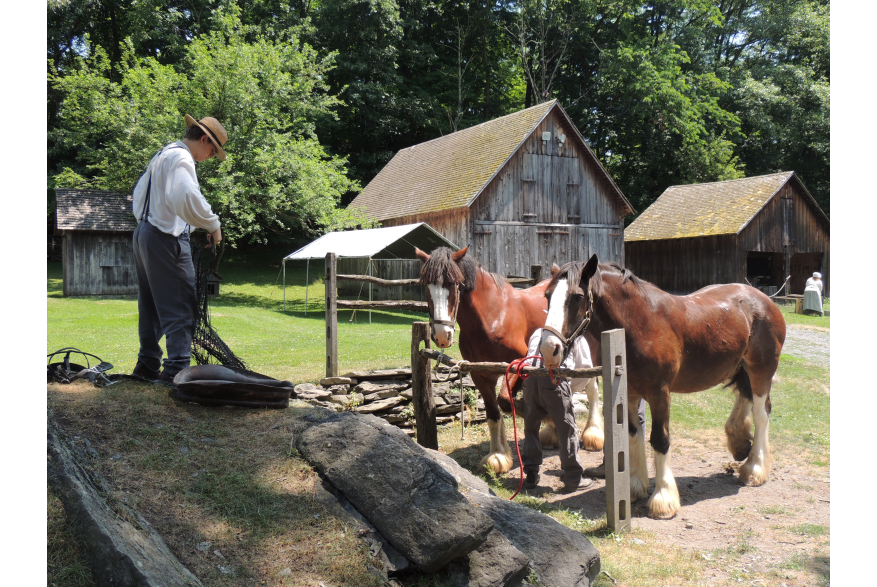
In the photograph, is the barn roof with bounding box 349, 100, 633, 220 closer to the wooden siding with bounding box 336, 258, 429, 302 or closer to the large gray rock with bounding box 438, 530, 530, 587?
the wooden siding with bounding box 336, 258, 429, 302

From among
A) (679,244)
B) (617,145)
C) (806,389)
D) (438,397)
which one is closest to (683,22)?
(617,145)

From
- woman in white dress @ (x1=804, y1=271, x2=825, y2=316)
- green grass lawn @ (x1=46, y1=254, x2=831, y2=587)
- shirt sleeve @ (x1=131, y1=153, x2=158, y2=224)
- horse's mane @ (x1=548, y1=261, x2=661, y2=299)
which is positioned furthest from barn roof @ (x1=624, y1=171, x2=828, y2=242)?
shirt sleeve @ (x1=131, y1=153, x2=158, y2=224)

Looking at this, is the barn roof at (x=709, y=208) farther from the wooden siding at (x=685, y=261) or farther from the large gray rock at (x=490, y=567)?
the large gray rock at (x=490, y=567)

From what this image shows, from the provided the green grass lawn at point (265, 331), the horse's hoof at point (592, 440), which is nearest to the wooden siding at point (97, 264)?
the green grass lawn at point (265, 331)

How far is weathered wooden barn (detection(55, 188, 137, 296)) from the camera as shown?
68.3ft

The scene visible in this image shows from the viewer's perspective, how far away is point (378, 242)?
Answer: 1509 centimetres

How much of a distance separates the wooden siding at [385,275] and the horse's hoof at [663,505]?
12734mm

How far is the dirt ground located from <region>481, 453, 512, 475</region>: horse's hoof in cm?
13

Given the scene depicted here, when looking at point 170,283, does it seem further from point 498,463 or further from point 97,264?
point 97,264

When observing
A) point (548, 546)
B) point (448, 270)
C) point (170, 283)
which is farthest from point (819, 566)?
point (170, 283)

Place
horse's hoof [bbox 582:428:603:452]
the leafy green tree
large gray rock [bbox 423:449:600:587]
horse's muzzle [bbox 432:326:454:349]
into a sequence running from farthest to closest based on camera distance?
the leafy green tree
horse's hoof [bbox 582:428:603:452]
horse's muzzle [bbox 432:326:454:349]
large gray rock [bbox 423:449:600:587]

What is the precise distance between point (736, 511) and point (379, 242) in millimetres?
11308

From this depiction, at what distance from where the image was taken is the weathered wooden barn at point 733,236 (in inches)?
953
